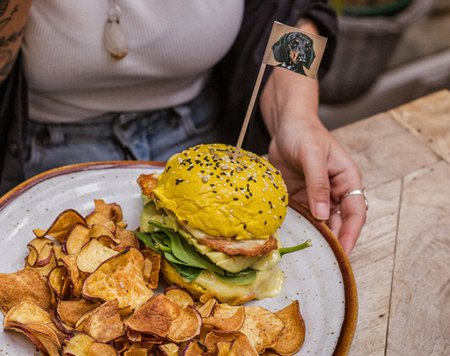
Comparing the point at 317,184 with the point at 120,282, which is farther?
the point at 317,184

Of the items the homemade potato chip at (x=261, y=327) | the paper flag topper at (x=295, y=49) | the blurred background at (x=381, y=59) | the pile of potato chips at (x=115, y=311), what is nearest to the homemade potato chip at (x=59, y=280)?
the pile of potato chips at (x=115, y=311)

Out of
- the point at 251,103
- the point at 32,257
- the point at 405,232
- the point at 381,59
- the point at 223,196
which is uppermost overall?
the point at 251,103

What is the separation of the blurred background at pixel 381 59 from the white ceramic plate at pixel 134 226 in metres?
2.01

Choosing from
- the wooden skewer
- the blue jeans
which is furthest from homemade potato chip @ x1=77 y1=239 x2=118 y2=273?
the blue jeans

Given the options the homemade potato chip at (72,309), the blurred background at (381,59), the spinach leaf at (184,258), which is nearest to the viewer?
the homemade potato chip at (72,309)

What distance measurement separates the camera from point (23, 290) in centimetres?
114

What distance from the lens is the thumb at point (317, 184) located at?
55.8 inches

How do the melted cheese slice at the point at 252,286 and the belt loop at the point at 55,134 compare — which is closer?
the melted cheese slice at the point at 252,286

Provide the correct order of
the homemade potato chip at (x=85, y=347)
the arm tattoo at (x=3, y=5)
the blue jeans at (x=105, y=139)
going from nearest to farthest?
the homemade potato chip at (x=85, y=347), the arm tattoo at (x=3, y=5), the blue jeans at (x=105, y=139)

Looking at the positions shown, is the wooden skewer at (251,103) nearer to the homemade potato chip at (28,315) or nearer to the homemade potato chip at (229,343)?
the homemade potato chip at (229,343)

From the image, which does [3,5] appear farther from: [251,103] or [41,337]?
[41,337]

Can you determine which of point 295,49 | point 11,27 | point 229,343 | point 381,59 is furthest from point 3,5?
point 381,59

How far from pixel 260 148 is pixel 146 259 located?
83 cm

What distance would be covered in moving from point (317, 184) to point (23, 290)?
2.32 feet
